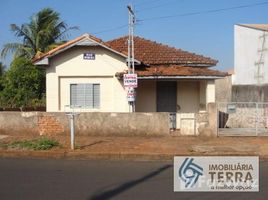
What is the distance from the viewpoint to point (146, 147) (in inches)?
515

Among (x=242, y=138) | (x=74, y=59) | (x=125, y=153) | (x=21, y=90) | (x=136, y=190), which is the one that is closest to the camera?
(x=136, y=190)

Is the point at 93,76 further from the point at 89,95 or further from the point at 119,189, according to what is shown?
the point at 119,189

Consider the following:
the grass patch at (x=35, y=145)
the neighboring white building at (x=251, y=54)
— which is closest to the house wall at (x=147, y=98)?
the grass patch at (x=35, y=145)

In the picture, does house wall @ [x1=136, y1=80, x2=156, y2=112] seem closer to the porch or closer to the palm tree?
the porch

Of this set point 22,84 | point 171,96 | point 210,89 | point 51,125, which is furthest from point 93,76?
point 22,84

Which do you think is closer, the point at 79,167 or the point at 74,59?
the point at 79,167

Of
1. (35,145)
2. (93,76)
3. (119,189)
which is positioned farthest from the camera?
(93,76)

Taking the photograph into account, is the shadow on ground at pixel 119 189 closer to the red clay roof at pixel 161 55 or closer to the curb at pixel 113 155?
the curb at pixel 113 155

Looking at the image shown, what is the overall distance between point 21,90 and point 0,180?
62.4 ft

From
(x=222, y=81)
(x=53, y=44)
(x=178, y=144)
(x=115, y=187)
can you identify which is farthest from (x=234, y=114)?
(x=53, y=44)

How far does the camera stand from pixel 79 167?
10516 mm

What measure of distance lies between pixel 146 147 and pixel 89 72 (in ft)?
19.4

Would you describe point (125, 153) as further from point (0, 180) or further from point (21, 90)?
point (21, 90)

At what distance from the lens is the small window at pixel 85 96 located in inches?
710
